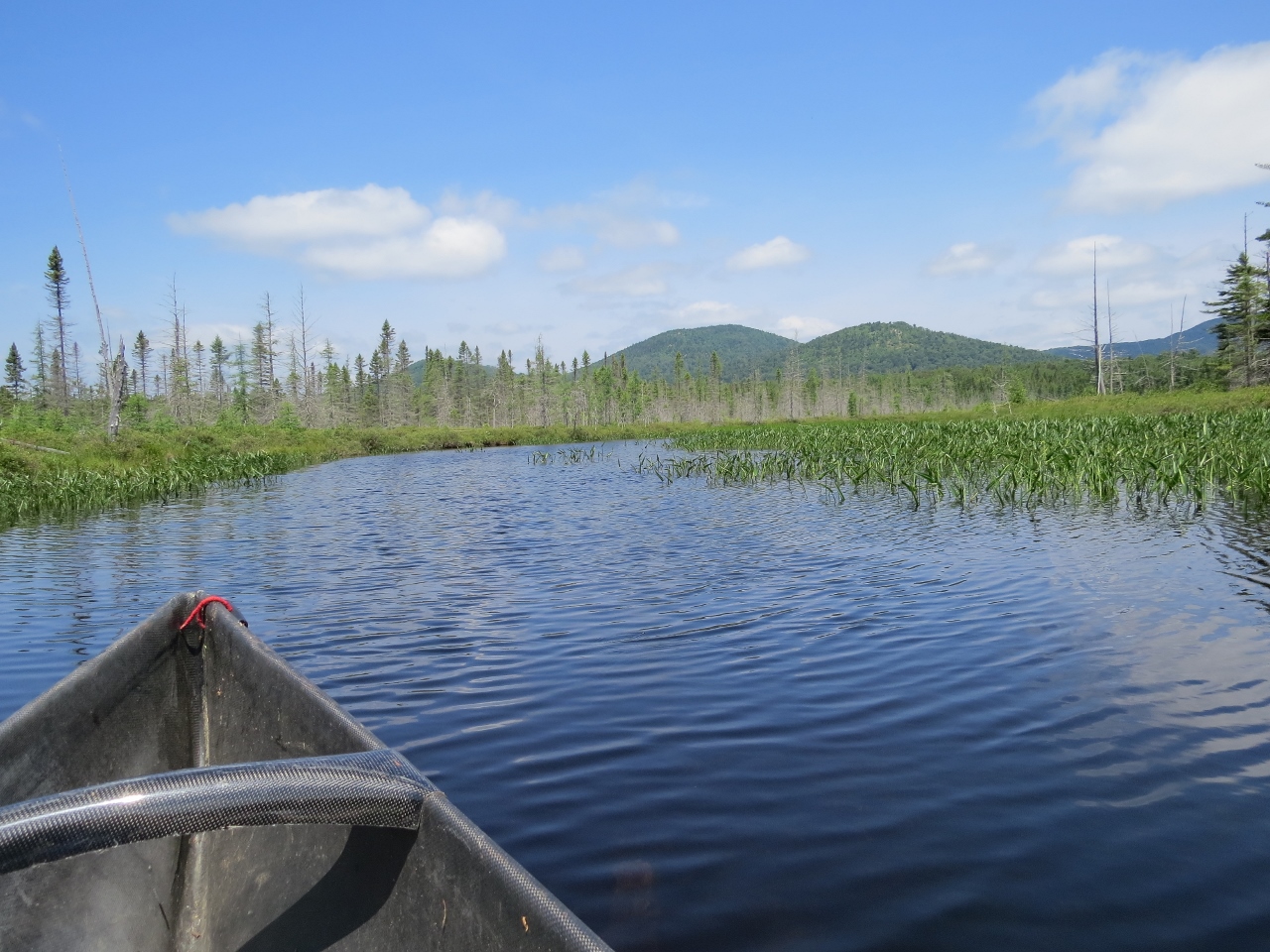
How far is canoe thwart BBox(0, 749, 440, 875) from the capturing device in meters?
1.72

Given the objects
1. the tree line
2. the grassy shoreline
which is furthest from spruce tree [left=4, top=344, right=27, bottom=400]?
the grassy shoreline

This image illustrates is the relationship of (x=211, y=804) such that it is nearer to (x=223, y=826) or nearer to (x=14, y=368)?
(x=223, y=826)

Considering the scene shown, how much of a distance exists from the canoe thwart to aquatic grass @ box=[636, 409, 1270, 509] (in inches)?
534

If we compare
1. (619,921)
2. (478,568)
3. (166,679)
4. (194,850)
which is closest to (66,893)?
(194,850)

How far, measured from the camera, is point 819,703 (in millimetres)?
5398

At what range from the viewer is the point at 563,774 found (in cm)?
437

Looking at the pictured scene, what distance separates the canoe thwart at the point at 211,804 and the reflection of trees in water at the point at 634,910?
124cm

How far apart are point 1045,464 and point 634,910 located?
1454cm

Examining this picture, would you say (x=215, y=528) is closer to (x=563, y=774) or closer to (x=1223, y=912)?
(x=563, y=774)

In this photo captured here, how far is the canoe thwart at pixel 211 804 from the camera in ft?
5.64

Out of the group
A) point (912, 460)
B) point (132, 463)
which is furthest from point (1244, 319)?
point (132, 463)

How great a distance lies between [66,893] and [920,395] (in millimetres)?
136393

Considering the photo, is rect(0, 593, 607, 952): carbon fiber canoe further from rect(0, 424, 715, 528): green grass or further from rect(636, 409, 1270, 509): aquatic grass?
rect(0, 424, 715, 528): green grass

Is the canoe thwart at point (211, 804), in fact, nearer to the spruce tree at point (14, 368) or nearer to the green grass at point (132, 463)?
the green grass at point (132, 463)
